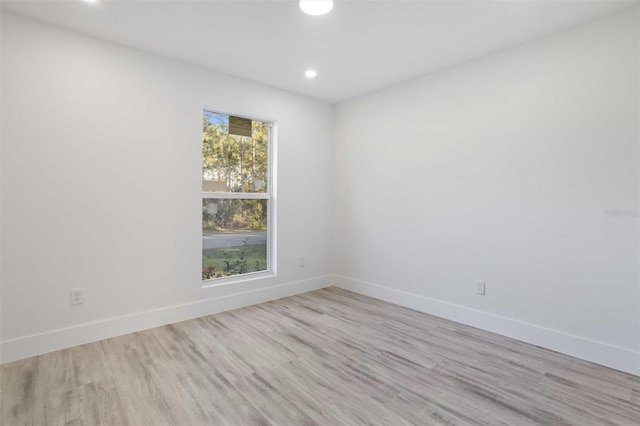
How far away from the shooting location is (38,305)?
2.48 meters

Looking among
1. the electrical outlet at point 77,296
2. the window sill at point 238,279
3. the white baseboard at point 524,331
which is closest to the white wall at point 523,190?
the white baseboard at point 524,331

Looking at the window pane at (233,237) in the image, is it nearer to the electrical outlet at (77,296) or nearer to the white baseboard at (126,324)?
the white baseboard at (126,324)

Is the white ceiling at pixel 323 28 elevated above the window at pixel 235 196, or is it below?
above

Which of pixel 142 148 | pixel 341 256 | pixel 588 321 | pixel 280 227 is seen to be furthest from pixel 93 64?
pixel 588 321

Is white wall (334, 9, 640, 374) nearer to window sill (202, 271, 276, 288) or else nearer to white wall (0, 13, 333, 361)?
window sill (202, 271, 276, 288)

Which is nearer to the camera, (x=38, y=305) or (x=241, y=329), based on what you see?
(x=38, y=305)

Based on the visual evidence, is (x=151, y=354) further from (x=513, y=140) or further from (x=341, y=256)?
(x=513, y=140)

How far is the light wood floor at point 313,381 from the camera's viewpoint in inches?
70.7

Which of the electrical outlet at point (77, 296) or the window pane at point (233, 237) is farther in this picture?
the window pane at point (233, 237)

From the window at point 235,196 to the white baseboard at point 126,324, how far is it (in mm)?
295

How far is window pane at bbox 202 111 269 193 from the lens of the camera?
3.46 meters

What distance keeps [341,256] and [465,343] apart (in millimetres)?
2030

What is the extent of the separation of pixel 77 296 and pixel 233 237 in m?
1.51

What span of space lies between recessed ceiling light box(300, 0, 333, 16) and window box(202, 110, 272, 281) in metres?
1.65
